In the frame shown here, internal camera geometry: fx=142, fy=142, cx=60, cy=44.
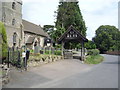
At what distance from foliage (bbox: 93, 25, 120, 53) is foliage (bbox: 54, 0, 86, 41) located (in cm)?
3552

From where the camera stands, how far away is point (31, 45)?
3309 cm

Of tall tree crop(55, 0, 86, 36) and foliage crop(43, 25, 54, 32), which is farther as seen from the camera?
foliage crop(43, 25, 54, 32)

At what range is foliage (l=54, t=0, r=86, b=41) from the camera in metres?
31.2

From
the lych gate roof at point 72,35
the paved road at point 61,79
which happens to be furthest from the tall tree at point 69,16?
the paved road at point 61,79

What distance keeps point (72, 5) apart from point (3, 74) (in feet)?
87.9

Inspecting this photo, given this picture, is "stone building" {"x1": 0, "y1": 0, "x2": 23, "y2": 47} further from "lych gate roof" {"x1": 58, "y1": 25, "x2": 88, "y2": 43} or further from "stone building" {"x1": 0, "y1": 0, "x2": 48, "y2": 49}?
"lych gate roof" {"x1": 58, "y1": 25, "x2": 88, "y2": 43}

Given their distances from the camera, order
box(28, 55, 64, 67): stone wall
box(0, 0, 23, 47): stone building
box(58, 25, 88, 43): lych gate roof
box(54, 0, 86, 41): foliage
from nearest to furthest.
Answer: box(28, 55, 64, 67): stone wall, box(58, 25, 88, 43): lych gate roof, box(0, 0, 23, 47): stone building, box(54, 0, 86, 41): foliage

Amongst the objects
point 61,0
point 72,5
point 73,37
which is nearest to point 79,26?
point 72,5

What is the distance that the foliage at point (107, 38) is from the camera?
65.2 m

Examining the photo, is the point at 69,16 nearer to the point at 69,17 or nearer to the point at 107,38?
the point at 69,17

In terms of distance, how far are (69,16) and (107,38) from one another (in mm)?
40785

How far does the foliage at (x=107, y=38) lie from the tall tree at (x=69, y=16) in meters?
35.5

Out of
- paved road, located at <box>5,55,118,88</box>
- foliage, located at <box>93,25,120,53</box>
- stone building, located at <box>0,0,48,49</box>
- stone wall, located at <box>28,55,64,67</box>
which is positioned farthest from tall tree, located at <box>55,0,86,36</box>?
Answer: foliage, located at <box>93,25,120,53</box>

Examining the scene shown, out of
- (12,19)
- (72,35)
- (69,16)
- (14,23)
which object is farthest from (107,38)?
(12,19)
